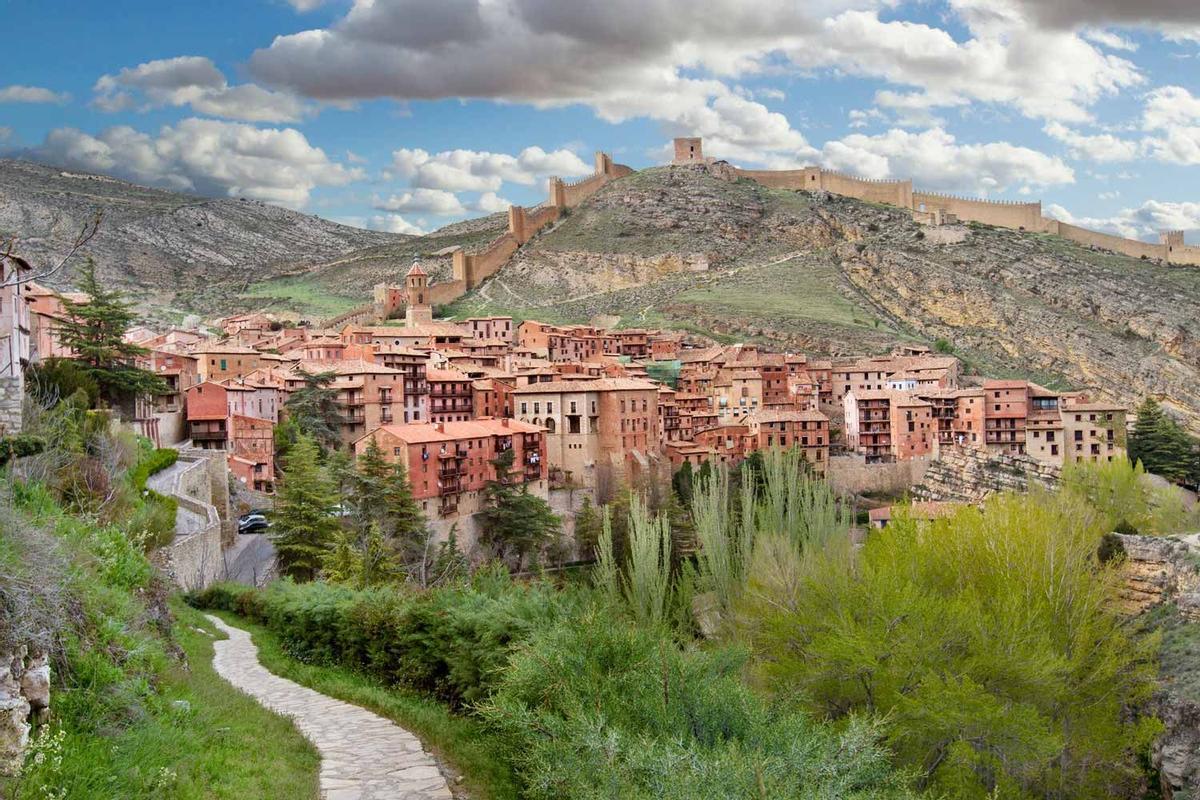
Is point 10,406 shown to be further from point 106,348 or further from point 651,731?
point 106,348

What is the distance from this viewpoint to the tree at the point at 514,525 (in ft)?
108

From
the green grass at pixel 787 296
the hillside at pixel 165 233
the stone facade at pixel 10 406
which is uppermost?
the hillside at pixel 165 233

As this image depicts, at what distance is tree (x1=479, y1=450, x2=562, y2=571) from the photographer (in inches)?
1292

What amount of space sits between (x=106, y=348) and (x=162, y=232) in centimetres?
8563

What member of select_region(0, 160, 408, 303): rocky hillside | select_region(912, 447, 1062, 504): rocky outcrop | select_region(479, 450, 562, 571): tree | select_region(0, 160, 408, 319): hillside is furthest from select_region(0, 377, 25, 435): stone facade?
select_region(0, 160, 408, 303): rocky hillside

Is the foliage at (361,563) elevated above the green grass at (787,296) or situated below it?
below

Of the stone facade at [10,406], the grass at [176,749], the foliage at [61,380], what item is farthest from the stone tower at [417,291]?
the grass at [176,749]

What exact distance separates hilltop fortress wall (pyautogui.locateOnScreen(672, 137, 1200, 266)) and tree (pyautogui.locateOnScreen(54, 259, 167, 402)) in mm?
75400

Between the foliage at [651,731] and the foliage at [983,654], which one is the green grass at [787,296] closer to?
the foliage at [983,654]

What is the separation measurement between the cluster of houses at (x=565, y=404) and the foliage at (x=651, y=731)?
78.2 ft

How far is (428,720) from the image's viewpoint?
26.6 ft

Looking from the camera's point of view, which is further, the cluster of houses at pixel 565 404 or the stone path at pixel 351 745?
the cluster of houses at pixel 565 404

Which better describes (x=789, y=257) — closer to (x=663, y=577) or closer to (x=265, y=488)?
(x=265, y=488)

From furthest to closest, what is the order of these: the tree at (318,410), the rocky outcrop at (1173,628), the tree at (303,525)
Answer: the tree at (318,410), the tree at (303,525), the rocky outcrop at (1173,628)
